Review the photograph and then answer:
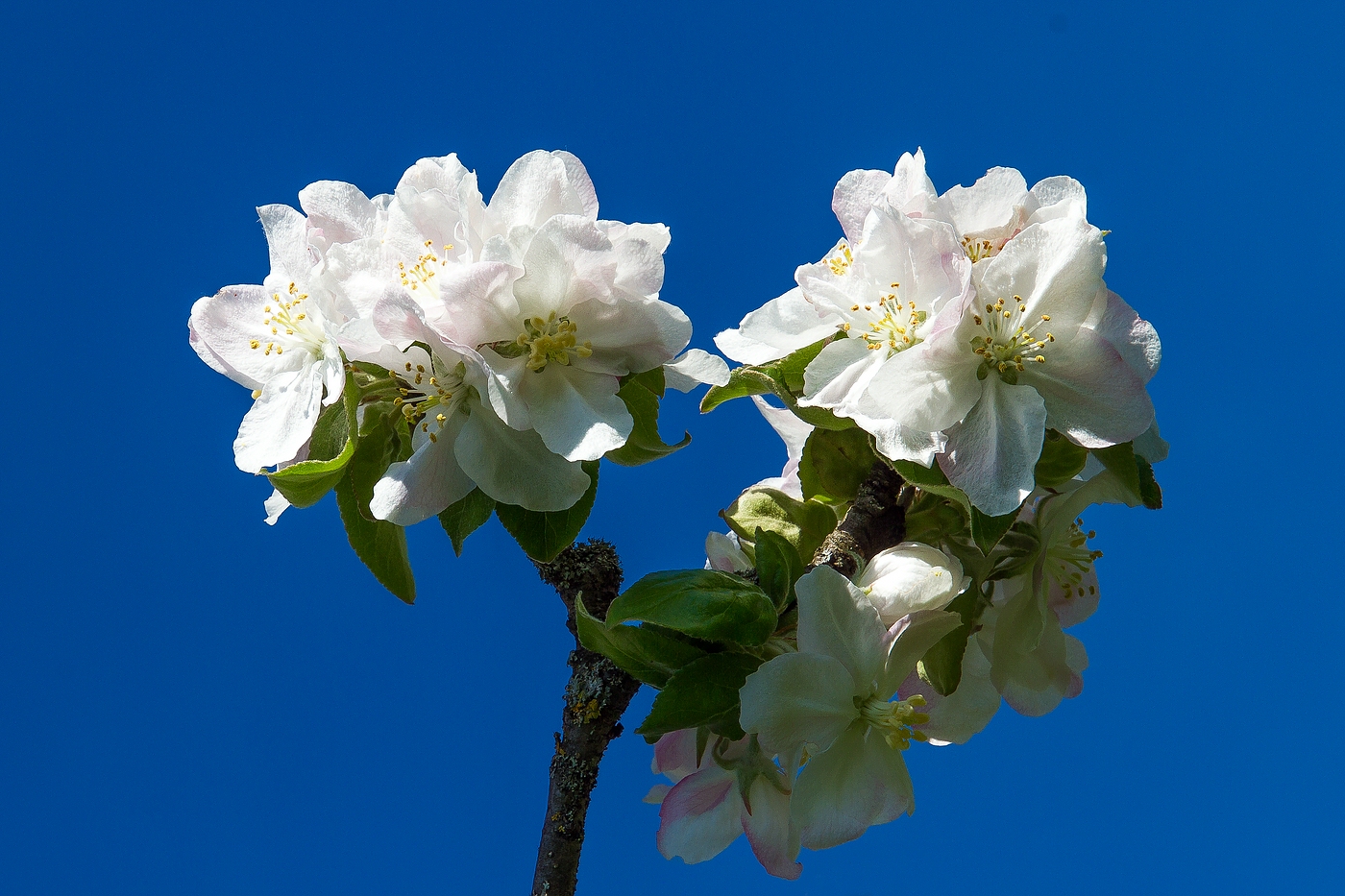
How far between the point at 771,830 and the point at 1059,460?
0.47 meters

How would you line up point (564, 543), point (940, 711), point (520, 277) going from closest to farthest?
point (520, 277) < point (564, 543) < point (940, 711)

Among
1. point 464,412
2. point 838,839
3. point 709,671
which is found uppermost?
point 464,412

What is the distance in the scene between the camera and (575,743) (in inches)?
49.3

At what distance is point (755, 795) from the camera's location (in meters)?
1.16

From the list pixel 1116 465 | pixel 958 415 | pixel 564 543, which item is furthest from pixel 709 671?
pixel 1116 465

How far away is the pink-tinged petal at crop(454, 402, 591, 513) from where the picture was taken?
0.99 metres

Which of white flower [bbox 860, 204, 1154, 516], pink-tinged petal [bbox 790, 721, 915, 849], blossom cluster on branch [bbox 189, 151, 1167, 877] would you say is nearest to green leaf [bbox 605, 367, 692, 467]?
blossom cluster on branch [bbox 189, 151, 1167, 877]

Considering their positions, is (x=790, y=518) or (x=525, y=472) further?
(x=790, y=518)

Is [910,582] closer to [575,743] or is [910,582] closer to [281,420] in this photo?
[575,743]

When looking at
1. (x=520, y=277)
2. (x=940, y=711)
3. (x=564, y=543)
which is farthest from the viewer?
(x=940, y=711)

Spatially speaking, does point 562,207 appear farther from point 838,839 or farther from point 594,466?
point 838,839

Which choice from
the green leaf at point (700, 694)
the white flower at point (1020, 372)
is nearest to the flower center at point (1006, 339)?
the white flower at point (1020, 372)

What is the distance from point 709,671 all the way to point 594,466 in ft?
0.72

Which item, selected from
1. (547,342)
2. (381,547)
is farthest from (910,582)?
(381,547)
